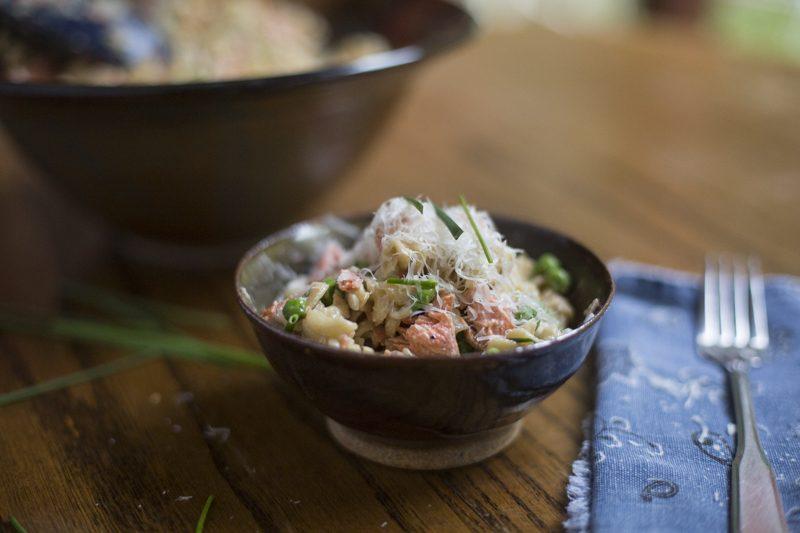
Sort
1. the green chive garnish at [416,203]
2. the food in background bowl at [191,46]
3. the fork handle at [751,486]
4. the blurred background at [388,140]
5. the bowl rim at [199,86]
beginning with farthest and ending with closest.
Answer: the food in background bowl at [191,46], the blurred background at [388,140], the bowl rim at [199,86], the green chive garnish at [416,203], the fork handle at [751,486]

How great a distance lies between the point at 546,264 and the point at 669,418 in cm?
26

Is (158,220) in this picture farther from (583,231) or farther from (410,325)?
(583,231)

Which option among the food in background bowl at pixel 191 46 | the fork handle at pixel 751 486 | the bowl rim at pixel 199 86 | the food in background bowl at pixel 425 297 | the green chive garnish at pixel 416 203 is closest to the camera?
the fork handle at pixel 751 486

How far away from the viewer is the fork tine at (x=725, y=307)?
120cm

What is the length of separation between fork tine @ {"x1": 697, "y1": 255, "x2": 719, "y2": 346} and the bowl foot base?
417mm

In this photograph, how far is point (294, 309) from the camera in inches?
36.1

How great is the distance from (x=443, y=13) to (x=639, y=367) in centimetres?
104

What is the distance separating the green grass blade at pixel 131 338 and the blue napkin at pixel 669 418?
0.52 m

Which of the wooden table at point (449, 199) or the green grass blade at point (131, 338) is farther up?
the wooden table at point (449, 199)

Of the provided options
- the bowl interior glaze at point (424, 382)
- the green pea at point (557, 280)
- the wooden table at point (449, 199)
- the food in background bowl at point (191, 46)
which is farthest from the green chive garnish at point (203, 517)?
the food in background bowl at point (191, 46)

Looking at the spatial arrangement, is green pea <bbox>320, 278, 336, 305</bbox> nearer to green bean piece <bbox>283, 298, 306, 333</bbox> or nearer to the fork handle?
green bean piece <bbox>283, 298, 306, 333</bbox>

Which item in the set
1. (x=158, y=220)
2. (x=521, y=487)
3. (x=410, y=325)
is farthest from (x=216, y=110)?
(x=521, y=487)

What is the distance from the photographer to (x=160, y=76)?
4.83 feet

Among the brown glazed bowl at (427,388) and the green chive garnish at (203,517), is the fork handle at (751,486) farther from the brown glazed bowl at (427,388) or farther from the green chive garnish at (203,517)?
the green chive garnish at (203,517)
